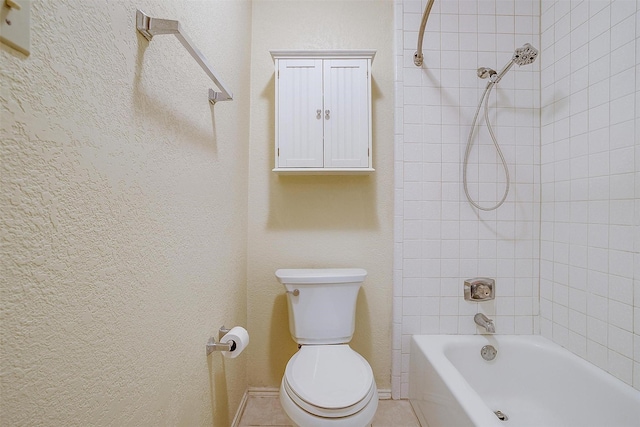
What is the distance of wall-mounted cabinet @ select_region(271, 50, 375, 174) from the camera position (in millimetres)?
1476

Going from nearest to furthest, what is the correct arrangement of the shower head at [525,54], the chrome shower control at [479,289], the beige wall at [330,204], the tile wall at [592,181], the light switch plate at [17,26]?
the light switch plate at [17,26], the tile wall at [592,181], the shower head at [525,54], the chrome shower control at [479,289], the beige wall at [330,204]

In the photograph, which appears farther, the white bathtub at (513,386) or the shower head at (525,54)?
the shower head at (525,54)

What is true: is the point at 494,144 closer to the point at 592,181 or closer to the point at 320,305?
the point at 592,181

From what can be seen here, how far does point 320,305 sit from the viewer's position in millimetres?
1430

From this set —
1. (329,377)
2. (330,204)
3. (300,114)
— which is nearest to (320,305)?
(329,377)

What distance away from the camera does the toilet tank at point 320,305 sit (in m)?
1.42

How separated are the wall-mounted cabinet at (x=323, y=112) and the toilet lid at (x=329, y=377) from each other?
89 centimetres

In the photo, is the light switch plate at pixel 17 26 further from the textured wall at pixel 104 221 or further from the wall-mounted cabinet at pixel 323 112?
the wall-mounted cabinet at pixel 323 112

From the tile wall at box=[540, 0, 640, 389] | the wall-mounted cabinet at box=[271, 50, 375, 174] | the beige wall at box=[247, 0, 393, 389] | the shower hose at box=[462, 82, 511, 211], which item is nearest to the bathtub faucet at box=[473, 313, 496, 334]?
the tile wall at box=[540, 0, 640, 389]

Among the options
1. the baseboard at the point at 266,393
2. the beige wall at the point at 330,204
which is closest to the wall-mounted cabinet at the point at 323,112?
the beige wall at the point at 330,204

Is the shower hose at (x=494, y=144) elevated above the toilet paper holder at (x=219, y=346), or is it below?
→ above

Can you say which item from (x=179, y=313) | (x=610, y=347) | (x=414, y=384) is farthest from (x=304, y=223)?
(x=610, y=347)

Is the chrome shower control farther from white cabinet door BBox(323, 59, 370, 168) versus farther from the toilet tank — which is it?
white cabinet door BBox(323, 59, 370, 168)

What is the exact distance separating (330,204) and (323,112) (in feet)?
1.64
